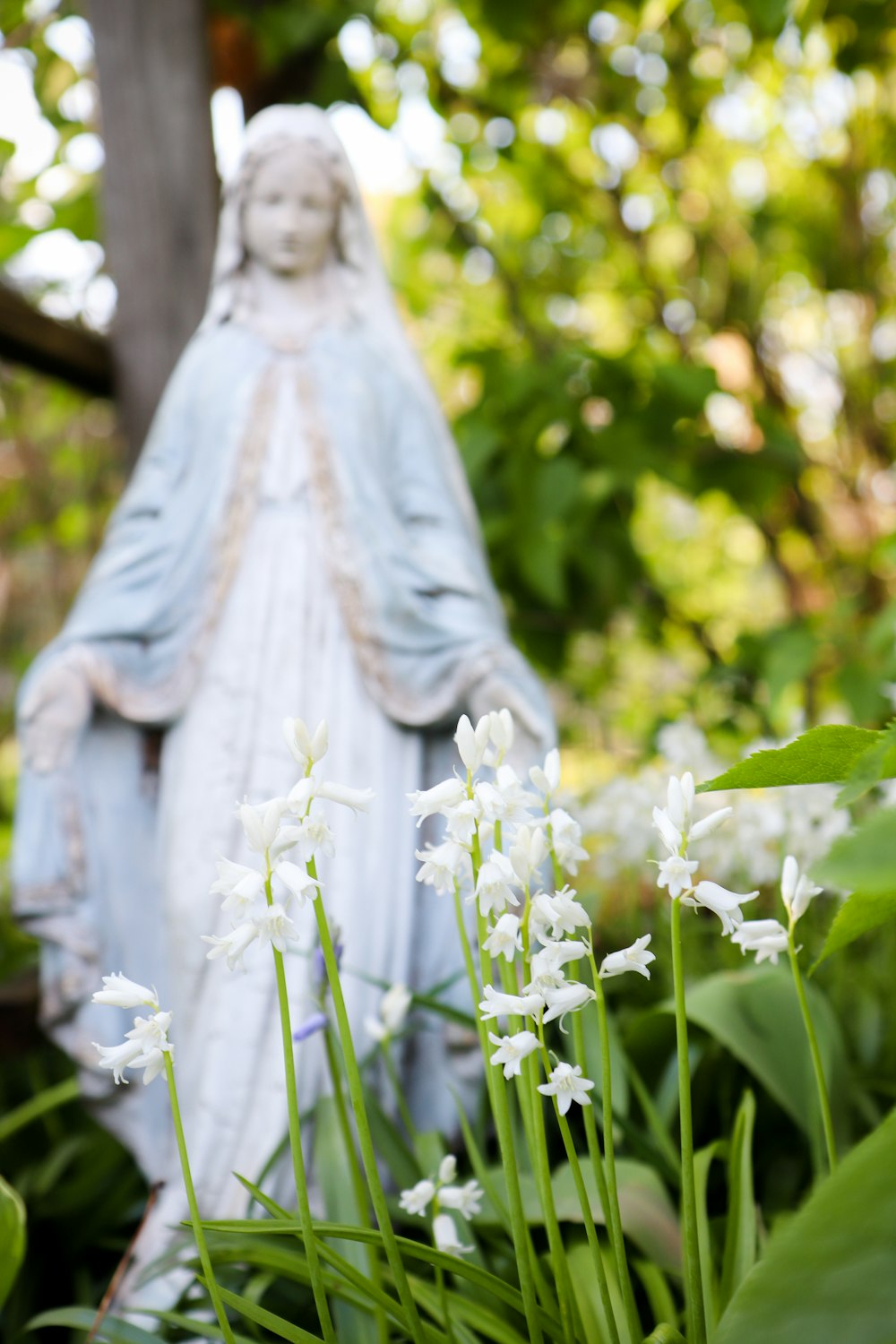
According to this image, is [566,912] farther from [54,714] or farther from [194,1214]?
[54,714]

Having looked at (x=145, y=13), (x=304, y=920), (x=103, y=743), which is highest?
(x=145, y=13)

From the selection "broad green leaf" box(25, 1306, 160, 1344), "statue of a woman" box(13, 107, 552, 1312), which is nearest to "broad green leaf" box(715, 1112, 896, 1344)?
"broad green leaf" box(25, 1306, 160, 1344)

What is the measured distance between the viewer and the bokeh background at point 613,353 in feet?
8.65

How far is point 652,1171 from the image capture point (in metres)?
1.60

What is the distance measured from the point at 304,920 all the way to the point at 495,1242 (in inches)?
21.3

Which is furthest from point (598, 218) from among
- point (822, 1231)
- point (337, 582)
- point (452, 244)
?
point (822, 1231)

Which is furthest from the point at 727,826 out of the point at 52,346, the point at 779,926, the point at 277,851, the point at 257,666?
the point at 52,346

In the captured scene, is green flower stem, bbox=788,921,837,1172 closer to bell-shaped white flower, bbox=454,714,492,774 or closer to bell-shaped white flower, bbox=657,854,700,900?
bell-shaped white flower, bbox=657,854,700,900

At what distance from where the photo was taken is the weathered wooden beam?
9.23 feet

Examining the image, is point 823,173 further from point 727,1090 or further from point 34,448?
point 727,1090

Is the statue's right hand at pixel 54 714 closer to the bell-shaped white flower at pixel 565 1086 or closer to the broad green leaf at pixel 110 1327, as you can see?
the broad green leaf at pixel 110 1327

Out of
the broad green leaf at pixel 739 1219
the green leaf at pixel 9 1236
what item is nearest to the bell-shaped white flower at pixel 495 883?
the broad green leaf at pixel 739 1219

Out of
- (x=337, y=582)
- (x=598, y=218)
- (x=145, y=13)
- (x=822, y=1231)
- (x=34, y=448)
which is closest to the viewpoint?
(x=822, y=1231)

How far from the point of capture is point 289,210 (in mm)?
2125
